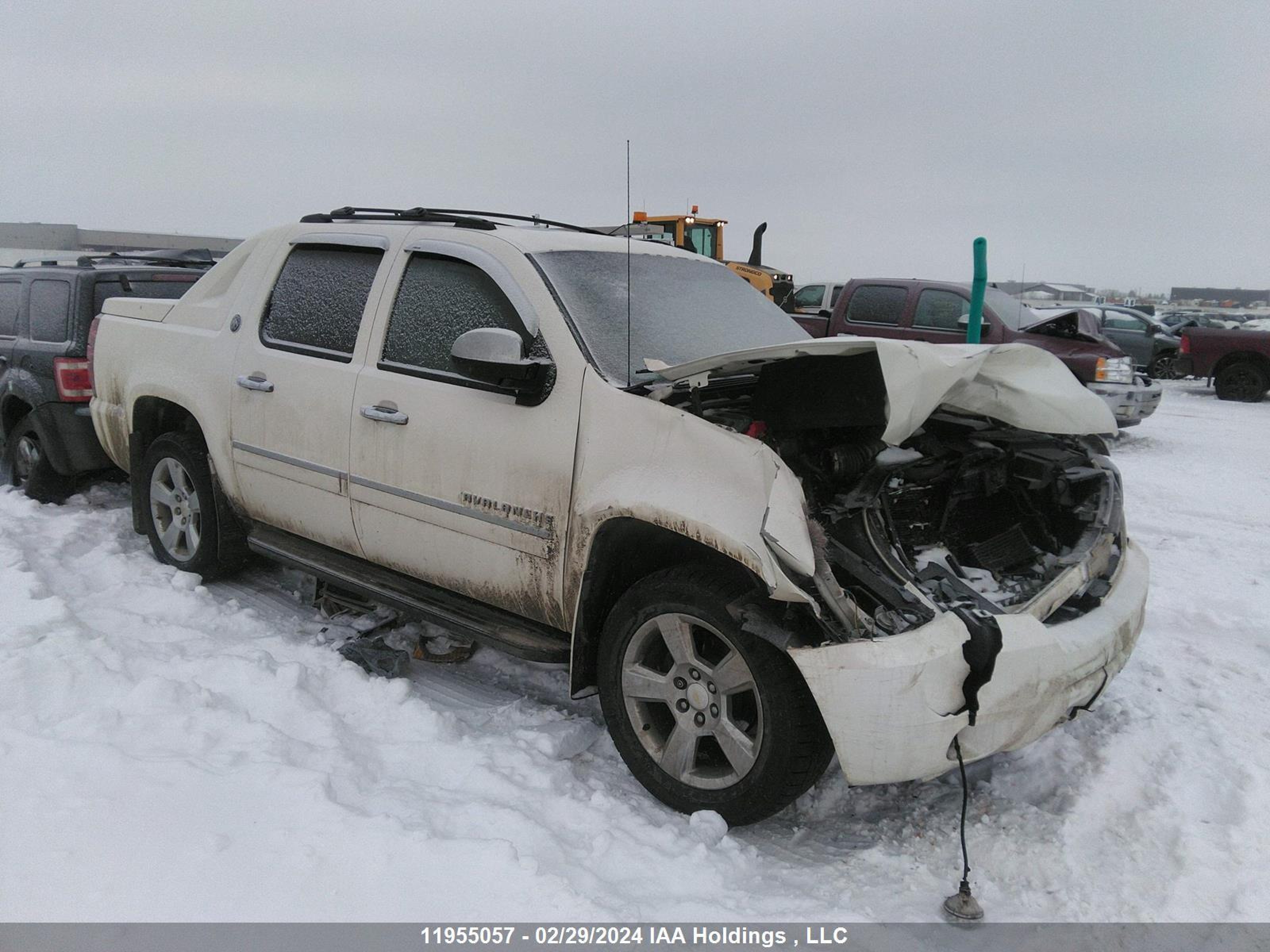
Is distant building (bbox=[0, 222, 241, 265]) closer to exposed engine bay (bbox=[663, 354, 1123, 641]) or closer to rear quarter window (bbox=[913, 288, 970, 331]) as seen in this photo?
rear quarter window (bbox=[913, 288, 970, 331])

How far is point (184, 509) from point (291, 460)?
1.26 m

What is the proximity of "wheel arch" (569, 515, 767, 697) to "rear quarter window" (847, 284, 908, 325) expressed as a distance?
7.96 metres

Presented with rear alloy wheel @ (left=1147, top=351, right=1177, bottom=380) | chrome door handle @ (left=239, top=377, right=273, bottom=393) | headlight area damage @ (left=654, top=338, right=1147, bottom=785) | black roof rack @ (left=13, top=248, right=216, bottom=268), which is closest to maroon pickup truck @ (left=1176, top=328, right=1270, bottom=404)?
rear alloy wheel @ (left=1147, top=351, right=1177, bottom=380)

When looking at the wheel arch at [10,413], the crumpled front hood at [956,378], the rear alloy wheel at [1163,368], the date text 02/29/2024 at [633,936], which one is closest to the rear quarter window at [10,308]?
the wheel arch at [10,413]

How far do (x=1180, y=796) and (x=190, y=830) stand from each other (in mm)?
3171

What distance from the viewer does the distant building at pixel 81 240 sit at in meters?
24.5

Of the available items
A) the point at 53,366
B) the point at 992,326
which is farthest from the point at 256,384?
the point at 992,326

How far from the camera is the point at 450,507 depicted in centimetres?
343

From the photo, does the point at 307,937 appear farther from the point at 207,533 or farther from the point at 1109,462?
the point at 1109,462

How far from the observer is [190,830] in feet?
8.22

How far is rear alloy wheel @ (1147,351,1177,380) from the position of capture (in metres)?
18.0

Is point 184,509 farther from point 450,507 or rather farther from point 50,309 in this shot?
point 50,309

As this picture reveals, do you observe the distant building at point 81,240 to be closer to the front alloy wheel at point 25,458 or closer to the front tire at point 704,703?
the front alloy wheel at point 25,458

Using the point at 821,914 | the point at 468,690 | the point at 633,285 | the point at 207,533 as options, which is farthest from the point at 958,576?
the point at 207,533
